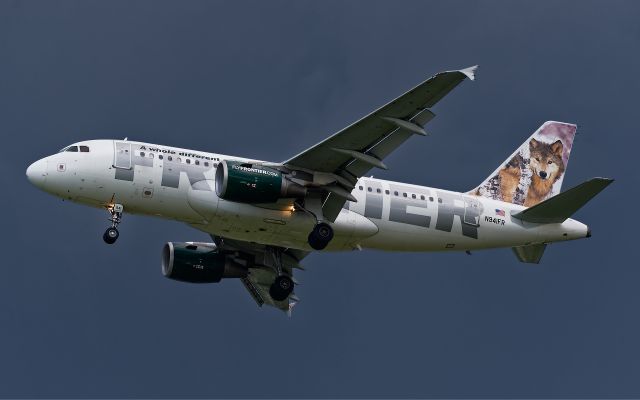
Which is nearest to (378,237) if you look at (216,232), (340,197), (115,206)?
(340,197)

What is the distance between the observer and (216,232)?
55219mm

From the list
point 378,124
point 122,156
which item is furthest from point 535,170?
point 122,156

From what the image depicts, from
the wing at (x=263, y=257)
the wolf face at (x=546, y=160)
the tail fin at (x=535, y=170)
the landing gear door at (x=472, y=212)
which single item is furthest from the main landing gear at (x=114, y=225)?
the wolf face at (x=546, y=160)

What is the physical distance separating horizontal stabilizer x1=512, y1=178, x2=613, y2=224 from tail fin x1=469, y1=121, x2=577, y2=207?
104 inches

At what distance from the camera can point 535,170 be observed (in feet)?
207

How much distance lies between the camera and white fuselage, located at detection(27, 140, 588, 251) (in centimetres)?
5309

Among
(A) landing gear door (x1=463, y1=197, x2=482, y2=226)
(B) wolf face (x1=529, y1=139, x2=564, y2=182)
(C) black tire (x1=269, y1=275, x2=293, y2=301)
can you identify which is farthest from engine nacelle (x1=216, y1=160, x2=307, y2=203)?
(B) wolf face (x1=529, y1=139, x2=564, y2=182)

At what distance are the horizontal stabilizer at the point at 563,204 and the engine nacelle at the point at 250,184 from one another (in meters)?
11.4

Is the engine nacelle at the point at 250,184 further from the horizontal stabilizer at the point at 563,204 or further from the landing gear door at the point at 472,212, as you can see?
the horizontal stabilizer at the point at 563,204

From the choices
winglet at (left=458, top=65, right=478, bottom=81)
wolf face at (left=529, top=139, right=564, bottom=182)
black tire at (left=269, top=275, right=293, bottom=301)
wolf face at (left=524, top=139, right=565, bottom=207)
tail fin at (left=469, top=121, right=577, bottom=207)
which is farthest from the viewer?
wolf face at (left=529, top=139, right=564, bottom=182)

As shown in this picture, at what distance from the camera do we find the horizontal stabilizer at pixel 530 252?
195ft

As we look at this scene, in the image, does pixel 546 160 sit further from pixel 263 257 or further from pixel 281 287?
pixel 281 287

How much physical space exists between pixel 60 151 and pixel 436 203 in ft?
52.8

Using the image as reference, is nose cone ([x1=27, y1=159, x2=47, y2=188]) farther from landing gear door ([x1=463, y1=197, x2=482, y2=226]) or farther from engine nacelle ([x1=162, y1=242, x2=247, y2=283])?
landing gear door ([x1=463, y1=197, x2=482, y2=226])
